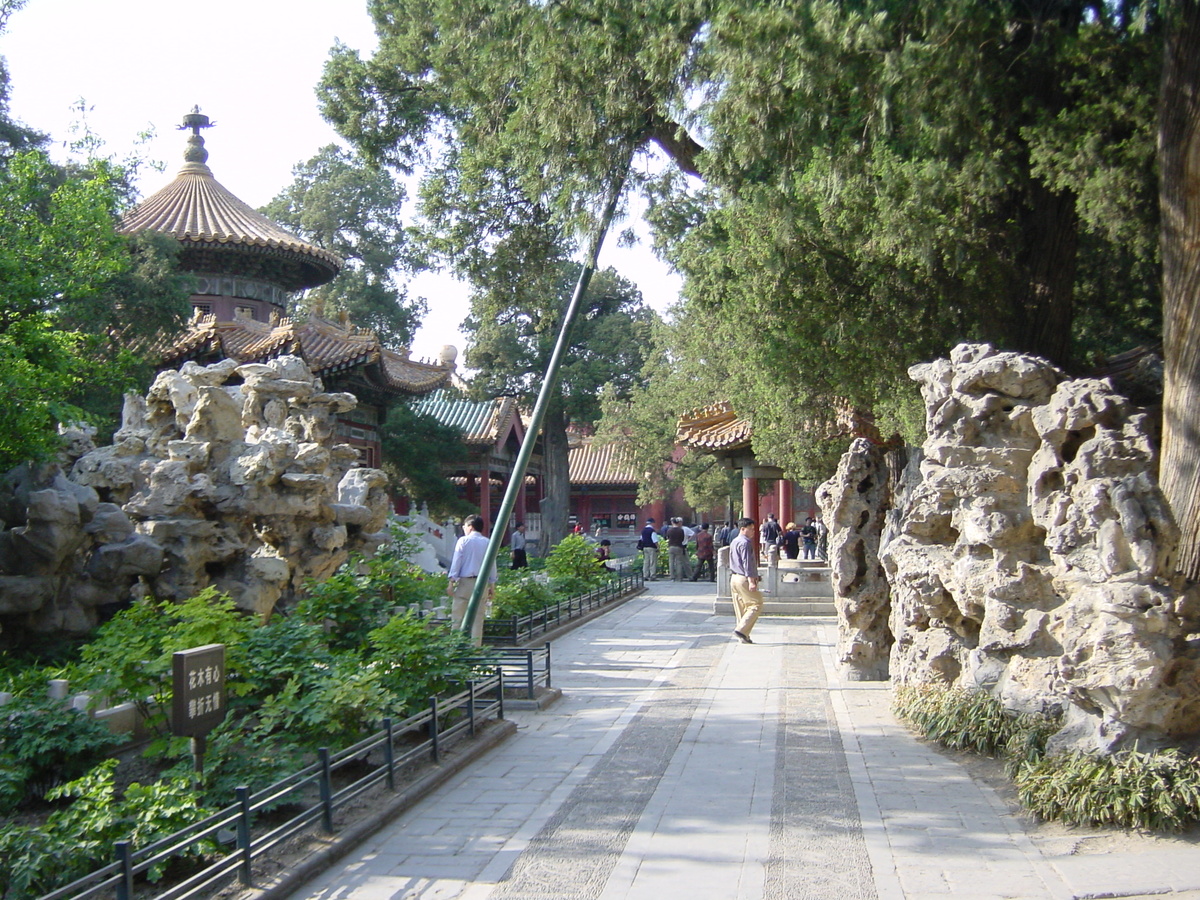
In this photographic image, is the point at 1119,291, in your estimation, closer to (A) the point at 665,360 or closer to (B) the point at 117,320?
(B) the point at 117,320

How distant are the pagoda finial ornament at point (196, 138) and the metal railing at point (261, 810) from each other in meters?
21.4

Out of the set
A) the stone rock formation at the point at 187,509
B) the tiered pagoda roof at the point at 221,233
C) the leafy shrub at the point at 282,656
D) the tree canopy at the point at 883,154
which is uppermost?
the tiered pagoda roof at the point at 221,233

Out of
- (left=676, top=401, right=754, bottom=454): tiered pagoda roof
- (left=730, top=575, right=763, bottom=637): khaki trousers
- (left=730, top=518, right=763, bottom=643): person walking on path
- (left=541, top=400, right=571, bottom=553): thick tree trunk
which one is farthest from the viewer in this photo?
(left=541, top=400, right=571, bottom=553): thick tree trunk

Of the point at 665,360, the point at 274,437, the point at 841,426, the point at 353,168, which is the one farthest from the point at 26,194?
the point at 353,168

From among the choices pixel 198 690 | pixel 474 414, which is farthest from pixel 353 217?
pixel 198 690

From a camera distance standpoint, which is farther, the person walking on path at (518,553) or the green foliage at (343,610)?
the person walking on path at (518,553)

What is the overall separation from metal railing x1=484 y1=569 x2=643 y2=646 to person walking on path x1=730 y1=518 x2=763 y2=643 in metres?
2.78

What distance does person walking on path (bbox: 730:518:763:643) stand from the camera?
44.9 ft

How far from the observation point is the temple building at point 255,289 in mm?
21500

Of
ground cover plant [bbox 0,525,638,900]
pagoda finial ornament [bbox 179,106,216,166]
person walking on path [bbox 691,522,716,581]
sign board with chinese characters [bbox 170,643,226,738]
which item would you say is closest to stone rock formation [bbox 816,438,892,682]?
ground cover plant [bbox 0,525,638,900]

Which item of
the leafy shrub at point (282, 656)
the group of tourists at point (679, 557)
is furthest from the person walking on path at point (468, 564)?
the group of tourists at point (679, 557)

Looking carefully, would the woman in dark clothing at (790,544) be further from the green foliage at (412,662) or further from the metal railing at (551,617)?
the green foliage at (412,662)

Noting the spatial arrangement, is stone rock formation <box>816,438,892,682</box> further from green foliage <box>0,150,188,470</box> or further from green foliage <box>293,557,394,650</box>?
green foliage <box>0,150,188,470</box>

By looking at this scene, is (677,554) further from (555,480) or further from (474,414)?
(555,480)
